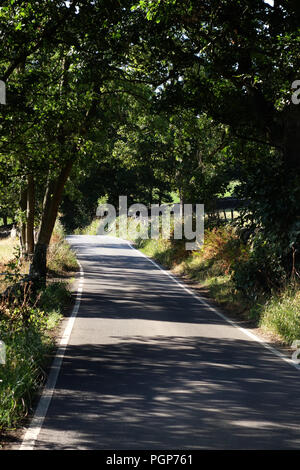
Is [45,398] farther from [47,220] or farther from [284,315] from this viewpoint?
[47,220]

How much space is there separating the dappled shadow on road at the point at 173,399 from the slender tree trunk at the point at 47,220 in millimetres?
7739

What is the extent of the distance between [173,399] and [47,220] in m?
12.3

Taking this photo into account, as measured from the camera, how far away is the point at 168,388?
760 cm

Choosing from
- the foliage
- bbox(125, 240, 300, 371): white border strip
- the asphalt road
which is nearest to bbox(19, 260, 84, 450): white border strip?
the asphalt road

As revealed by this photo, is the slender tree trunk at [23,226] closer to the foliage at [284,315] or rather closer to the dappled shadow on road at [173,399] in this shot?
the foliage at [284,315]

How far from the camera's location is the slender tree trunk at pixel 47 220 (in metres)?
17.6

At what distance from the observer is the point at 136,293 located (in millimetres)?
18141

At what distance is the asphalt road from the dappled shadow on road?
11 millimetres

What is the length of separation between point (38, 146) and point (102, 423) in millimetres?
9643

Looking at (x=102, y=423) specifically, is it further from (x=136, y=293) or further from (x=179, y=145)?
(x=179, y=145)

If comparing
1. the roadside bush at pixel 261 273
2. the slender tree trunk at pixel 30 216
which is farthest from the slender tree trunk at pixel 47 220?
the roadside bush at pixel 261 273

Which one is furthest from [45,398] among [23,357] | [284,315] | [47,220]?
[47,220]

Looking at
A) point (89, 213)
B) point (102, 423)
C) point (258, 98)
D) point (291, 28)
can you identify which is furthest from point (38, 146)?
point (89, 213)
